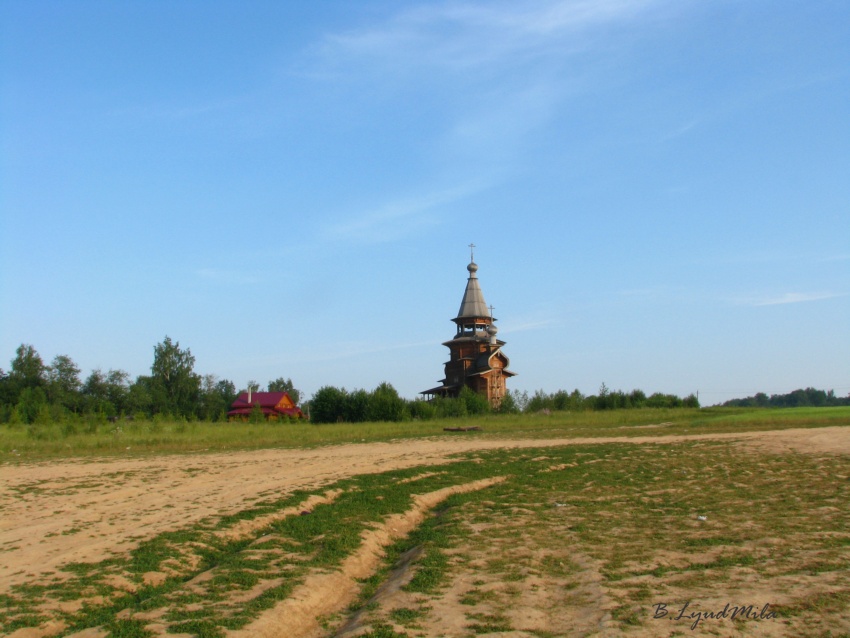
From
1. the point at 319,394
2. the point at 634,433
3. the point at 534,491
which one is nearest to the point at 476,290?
the point at 319,394

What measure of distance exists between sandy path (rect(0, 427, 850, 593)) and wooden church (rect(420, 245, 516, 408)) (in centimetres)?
3440

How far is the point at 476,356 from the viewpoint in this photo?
6825 cm

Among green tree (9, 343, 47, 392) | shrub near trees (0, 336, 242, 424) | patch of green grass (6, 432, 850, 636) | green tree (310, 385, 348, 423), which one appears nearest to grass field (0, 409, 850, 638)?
patch of green grass (6, 432, 850, 636)

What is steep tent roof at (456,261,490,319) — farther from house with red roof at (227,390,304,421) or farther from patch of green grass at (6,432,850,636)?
patch of green grass at (6,432,850,636)

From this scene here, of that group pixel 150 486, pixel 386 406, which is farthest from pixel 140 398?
pixel 150 486

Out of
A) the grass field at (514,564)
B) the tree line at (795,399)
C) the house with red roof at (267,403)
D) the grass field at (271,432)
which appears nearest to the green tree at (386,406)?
the grass field at (271,432)

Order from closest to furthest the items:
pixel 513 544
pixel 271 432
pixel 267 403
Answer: pixel 513 544 → pixel 271 432 → pixel 267 403

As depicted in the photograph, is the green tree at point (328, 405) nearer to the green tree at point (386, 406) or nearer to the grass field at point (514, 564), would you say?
the green tree at point (386, 406)

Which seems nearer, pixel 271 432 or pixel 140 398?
pixel 271 432

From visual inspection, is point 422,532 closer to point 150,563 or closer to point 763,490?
point 150,563

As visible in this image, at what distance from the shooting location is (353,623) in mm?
7547

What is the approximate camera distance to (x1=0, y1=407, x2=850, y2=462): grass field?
32.8 m

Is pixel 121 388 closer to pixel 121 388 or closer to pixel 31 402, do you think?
pixel 121 388

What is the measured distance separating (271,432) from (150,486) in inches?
959
